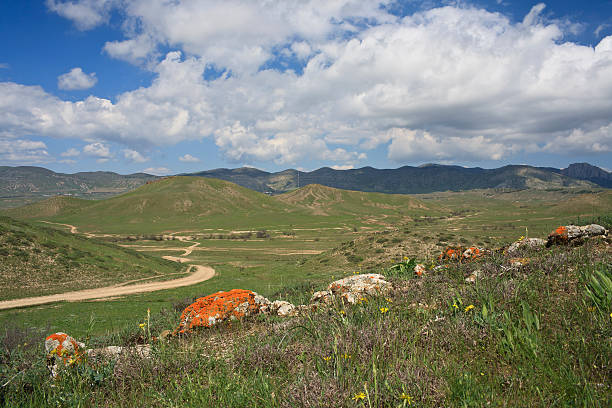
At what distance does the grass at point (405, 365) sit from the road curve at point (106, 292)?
3008 cm

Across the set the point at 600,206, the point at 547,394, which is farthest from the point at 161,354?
the point at 600,206

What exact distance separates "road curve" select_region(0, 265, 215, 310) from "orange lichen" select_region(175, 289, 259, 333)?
28.6 m

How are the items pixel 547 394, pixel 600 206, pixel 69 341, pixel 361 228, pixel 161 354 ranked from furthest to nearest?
pixel 361 228 → pixel 600 206 → pixel 69 341 → pixel 161 354 → pixel 547 394

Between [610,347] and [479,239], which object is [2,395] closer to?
[610,347]

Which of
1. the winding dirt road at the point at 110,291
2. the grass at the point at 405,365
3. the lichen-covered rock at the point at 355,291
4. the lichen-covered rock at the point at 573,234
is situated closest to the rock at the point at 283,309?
the lichen-covered rock at the point at 355,291

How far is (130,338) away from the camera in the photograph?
7.90 m

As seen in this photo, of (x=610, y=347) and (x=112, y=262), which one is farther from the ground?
(x=610, y=347)

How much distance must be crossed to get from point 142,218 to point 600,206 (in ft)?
627

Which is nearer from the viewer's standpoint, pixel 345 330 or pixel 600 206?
pixel 345 330

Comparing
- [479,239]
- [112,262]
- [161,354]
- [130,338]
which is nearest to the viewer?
[161,354]

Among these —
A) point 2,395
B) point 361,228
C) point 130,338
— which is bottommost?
point 361,228

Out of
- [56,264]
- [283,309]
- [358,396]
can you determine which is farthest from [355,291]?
[56,264]

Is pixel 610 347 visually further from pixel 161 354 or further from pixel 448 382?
pixel 161 354

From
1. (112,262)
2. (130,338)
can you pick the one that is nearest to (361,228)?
(112,262)
